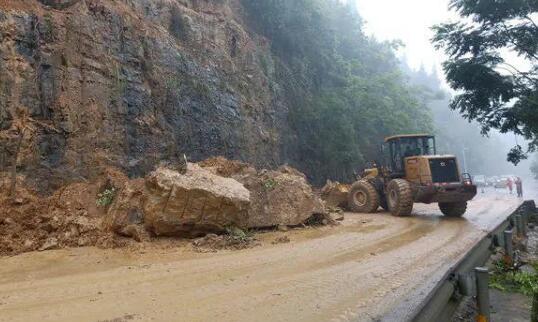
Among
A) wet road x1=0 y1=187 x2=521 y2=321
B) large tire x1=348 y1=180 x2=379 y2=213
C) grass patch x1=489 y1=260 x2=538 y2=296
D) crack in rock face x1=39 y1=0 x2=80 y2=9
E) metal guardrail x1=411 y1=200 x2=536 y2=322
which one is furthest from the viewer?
large tire x1=348 y1=180 x2=379 y2=213

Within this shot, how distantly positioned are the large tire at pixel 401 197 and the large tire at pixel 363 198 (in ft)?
4.38

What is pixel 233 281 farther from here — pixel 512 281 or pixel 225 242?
pixel 512 281

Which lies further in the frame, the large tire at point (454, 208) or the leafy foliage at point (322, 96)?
the leafy foliage at point (322, 96)

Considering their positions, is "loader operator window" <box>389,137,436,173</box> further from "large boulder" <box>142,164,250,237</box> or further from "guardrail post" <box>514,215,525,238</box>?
"large boulder" <box>142,164,250,237</box>

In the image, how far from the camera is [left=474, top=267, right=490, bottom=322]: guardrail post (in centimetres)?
354

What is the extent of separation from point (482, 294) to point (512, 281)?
272 cm

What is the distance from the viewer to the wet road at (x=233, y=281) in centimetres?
494

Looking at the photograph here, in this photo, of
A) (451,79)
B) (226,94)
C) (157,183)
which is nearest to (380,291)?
(157,183)

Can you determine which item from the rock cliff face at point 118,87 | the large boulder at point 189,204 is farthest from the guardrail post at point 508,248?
the rock cliff face at point 118,87

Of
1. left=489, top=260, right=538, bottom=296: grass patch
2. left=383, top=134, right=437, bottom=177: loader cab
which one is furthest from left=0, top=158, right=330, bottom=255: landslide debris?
left=383, top=134, right=437, bottom=177: loader cab

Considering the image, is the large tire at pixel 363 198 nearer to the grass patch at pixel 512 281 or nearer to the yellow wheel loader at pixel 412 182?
the yellow wheel loader at pixel 412 182

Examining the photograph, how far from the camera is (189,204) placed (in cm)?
945

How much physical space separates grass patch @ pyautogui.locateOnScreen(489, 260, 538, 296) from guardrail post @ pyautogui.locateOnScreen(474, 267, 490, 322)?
2.09 meters

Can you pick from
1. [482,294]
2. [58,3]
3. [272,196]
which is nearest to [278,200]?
[272,196]
